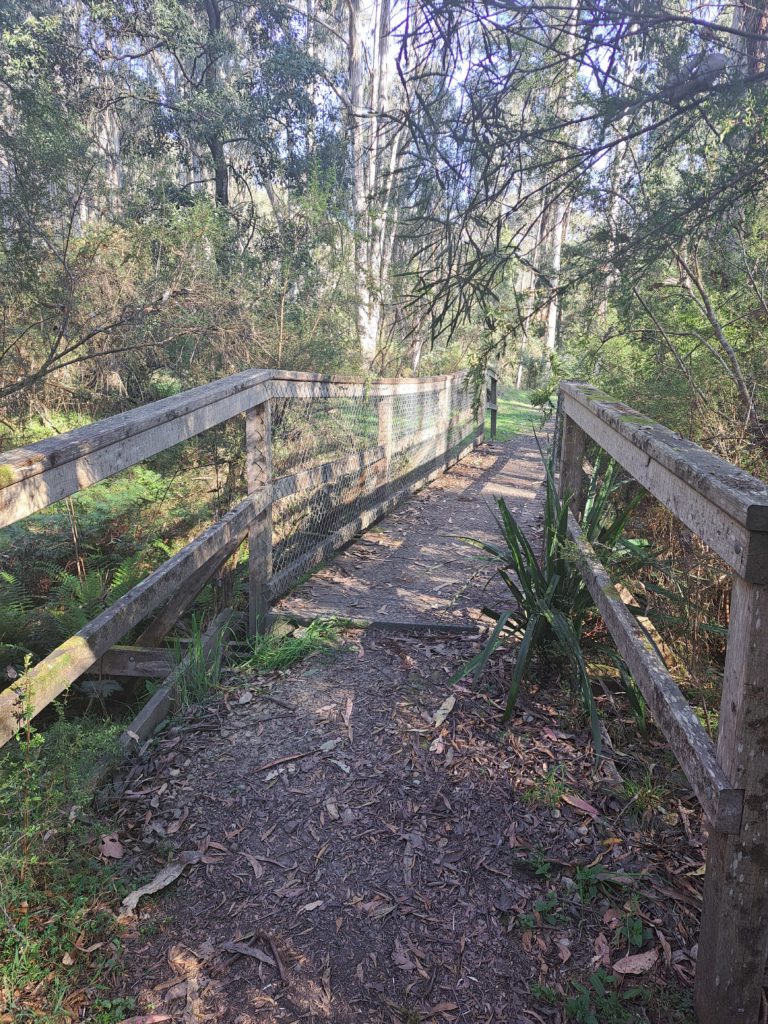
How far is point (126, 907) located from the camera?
2.16m

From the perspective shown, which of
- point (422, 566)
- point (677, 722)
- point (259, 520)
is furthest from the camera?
point (422, 566)

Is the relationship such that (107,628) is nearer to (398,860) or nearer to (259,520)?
(398,860)

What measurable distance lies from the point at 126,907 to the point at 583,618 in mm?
2365

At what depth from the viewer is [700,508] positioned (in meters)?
1.76

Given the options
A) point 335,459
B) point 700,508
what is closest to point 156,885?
point 700,508

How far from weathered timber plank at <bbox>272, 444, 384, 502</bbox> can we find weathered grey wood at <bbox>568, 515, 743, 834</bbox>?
2172 millimetres

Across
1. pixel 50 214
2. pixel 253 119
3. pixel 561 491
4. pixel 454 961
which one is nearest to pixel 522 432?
pixel 253 119

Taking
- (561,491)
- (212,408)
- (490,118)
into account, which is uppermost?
(490,118)

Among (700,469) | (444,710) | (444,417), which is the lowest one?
(444,710)

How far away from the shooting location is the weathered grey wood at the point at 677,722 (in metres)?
1.56

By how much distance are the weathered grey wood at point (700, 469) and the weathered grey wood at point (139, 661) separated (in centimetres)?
243

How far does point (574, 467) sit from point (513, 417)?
50.6 ft

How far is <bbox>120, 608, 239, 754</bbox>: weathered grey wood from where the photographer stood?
2.92 m

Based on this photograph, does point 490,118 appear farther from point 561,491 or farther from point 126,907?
point 126,907
